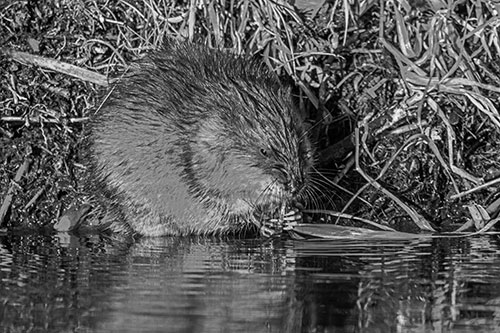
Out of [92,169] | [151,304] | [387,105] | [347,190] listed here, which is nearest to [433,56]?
[387,105]

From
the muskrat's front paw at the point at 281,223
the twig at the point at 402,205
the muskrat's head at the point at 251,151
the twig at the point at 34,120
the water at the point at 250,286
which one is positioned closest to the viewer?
the water at the point at 250,286

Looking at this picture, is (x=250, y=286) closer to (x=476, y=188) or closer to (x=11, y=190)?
(x=476, y=188)

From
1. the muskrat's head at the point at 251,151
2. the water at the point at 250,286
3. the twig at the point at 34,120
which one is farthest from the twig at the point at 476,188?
the twig at the point at 34,120

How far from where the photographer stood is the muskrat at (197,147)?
6.09 metres

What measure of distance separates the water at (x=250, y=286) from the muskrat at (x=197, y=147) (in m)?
0.20

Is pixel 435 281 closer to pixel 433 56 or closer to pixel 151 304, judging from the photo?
pixel 151 304

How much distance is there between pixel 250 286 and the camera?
15.8ft

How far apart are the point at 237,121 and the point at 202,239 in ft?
2.12

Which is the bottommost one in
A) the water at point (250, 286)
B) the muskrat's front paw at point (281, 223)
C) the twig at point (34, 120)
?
the water at point (250, 286)

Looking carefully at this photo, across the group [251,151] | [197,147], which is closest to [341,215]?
[251,151]

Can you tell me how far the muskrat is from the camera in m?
6.09

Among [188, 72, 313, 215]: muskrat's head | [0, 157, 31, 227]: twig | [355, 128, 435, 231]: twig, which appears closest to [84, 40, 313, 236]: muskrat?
[188, 72, 313, 215]: muskrat's head

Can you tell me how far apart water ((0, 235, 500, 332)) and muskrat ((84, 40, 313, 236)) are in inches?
7.8

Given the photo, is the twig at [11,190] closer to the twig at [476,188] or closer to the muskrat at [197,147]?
the muskrat at [197,147]
